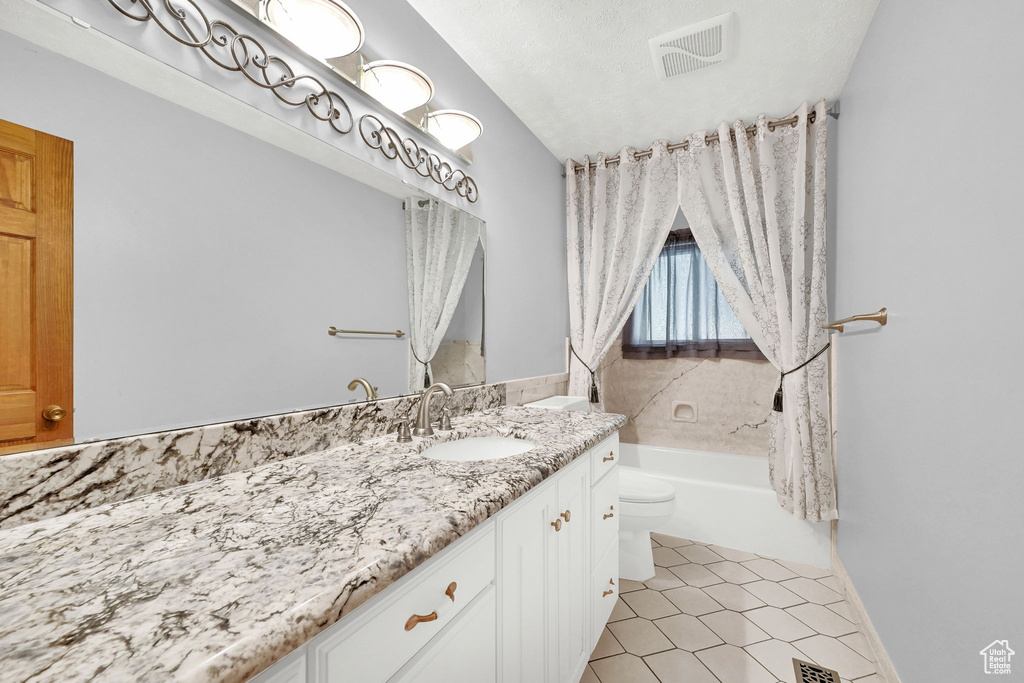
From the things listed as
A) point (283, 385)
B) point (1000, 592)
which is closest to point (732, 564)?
point (1000, 592)

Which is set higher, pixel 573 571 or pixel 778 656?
pixel 573 571

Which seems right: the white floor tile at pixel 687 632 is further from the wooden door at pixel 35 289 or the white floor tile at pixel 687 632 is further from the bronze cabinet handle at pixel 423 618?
the wooden door at pixel 35 289

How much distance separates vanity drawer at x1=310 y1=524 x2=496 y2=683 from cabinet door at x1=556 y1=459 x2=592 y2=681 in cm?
45

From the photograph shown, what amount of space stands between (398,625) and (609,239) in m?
2.49

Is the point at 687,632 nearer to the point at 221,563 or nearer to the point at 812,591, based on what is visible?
the point at 812,591

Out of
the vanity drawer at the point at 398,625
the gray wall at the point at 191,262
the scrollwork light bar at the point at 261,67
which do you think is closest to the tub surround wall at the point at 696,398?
the scrollwork light bar at the point at 261,67

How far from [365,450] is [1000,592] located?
140 centimetres

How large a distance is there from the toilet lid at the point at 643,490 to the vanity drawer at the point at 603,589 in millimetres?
402

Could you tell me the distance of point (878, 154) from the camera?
1.47 metres

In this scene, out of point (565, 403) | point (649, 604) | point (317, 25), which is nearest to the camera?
point (317, 25)

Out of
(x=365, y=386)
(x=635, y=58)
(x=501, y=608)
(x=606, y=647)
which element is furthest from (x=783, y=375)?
(x=365, y=386)

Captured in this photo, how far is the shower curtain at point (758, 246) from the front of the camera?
208 cm

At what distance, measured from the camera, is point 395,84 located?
4.33 feet

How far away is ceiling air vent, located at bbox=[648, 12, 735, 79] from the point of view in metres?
1.60
